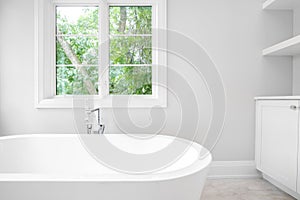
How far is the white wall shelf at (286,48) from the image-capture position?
7.72ft

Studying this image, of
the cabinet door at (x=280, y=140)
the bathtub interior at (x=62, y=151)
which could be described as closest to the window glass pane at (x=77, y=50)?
the bathtub interior at (x=62, y=151)

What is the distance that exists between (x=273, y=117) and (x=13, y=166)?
89.0 inches

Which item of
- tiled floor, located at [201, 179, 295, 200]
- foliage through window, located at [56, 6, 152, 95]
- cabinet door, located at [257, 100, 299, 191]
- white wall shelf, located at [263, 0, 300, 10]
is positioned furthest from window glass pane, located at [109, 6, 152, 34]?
tiled floor, located at [201, 179, 295, 200]

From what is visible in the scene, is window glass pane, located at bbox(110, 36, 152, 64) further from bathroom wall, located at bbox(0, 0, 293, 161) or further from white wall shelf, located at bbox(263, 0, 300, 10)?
white wall shelf, located at bbox(263, 0, 300, 10)

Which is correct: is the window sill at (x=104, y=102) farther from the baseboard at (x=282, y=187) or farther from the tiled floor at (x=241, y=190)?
the baseboard at (x=282, y=187)

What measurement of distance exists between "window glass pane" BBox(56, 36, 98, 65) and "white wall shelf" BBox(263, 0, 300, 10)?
1841 millimetres

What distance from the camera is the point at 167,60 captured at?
9.39ft

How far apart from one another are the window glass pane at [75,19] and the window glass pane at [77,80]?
0.42m

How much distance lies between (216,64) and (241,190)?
1.27 m

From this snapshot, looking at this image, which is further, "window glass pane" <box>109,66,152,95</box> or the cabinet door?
"window glass pane" <box>109,66,152,95</box>

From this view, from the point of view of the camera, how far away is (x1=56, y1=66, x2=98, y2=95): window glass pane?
2.99 m

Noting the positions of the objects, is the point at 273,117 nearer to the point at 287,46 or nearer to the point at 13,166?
the point at 287,46

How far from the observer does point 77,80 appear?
9.86ft

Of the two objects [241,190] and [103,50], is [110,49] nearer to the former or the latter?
[103,50]
